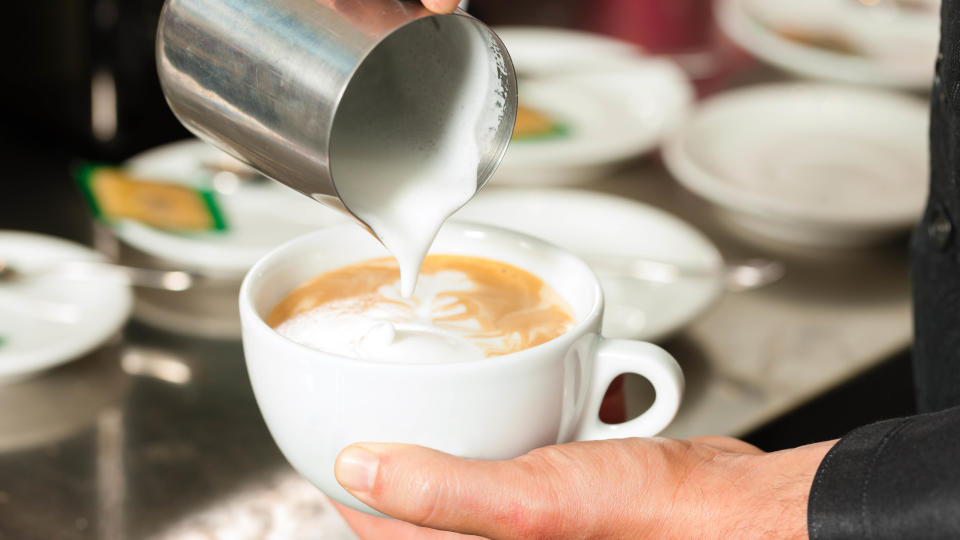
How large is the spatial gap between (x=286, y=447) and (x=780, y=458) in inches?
11.8

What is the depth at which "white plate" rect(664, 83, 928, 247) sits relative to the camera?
112 cm

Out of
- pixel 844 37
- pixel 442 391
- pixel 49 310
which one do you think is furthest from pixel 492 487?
pixel 844 37

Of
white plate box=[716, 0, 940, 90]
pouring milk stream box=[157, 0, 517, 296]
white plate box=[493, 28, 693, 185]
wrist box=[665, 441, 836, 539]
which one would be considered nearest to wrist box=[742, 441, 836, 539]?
wrist box=[665, 441, 836, 539]

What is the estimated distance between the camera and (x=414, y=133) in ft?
2.14

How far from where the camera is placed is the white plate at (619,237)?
969 mm

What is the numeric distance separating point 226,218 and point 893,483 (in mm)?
736

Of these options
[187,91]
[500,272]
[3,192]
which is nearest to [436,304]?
[500,272]

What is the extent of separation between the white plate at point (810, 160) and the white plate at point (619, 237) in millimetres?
84

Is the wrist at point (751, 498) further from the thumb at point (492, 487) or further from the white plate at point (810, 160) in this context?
the white plate at point (810, 160)

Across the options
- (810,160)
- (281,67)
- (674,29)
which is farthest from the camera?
(674,29)

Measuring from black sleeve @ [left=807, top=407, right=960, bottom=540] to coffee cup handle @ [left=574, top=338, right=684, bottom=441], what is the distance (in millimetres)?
96

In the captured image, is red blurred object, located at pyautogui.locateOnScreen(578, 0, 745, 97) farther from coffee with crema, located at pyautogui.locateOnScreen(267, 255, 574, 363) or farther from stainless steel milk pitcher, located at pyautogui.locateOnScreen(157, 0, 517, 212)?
stainless steel milk pitcher, located at pyautogui.locateOnScreen(157, 0, 517, 212)

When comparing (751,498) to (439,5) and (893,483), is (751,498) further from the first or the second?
(439,5)

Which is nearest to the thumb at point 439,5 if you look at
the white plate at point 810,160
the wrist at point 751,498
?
the wrist at point 751,498
